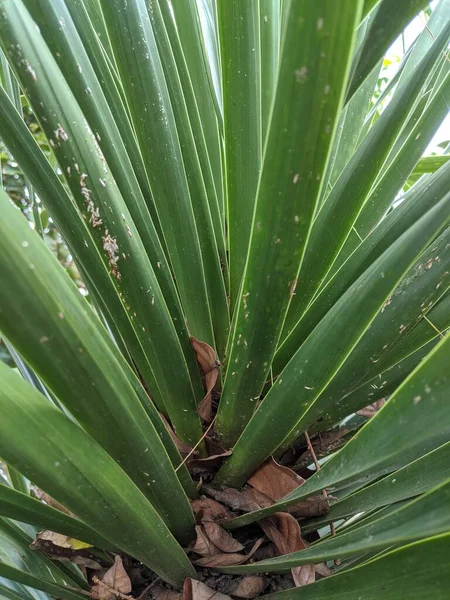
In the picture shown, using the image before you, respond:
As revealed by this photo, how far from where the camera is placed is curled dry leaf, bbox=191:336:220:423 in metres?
0.53

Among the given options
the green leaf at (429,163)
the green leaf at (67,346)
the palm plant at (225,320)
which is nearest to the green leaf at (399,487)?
the palm plant at (225,320)

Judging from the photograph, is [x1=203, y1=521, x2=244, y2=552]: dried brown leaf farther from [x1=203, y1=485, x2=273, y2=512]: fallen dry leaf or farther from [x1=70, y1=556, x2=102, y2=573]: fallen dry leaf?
[x1=70, y1=556, x2=102, y2=573]: fallen dry leaf

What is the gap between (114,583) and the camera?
0.46 meters

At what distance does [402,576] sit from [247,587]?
0.21 m

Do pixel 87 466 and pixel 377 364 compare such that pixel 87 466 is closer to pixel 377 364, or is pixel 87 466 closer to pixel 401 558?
pixel 401 558

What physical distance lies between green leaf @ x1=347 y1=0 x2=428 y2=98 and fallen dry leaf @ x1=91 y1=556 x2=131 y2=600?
1.49ft

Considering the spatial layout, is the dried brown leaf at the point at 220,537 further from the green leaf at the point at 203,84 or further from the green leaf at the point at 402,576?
the green leaf at the point at 203,84

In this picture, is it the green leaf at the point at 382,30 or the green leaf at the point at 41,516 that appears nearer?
the green leaf at the point at 382,30

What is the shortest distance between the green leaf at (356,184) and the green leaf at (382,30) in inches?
3.9

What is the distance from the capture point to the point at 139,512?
13.1 inches

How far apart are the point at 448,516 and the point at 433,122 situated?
456 mm

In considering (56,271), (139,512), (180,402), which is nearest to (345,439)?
(180,402)

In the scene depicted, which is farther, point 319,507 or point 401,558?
point 319,507

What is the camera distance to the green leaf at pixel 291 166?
24cm
